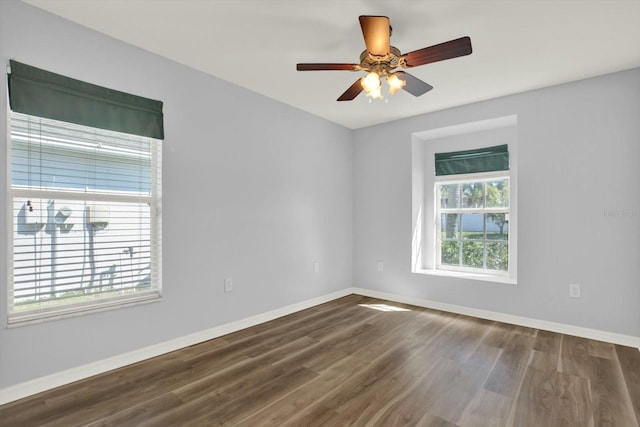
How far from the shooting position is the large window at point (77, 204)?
206 cm

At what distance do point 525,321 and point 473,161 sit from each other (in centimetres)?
200

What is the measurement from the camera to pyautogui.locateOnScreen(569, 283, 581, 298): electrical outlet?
312 centimetres

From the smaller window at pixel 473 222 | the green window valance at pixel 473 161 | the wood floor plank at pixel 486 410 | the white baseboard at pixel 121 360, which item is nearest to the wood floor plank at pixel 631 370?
the wood floor plank at pixel 486 410

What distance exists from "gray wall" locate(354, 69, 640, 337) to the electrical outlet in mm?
40

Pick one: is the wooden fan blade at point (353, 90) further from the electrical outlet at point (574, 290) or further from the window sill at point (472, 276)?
the electrical outlet at point (574, 290)

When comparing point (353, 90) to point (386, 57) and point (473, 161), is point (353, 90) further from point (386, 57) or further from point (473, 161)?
point (473, 161)

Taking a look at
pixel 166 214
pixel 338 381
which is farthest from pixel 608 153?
pixel 166 214

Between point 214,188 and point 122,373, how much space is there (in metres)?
1.68

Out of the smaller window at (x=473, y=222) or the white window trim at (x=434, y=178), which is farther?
the smaller window at (x=473, y=222)

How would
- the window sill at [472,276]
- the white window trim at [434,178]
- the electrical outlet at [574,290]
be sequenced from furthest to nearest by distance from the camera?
the white window trim at [434,178] < the window sill at [472,276] < the electrical outlet at [574,290]

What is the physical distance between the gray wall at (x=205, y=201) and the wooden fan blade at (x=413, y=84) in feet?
5.74

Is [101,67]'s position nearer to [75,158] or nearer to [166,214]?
[75,158]

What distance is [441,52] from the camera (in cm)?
192

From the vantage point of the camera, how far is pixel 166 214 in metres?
2.73
